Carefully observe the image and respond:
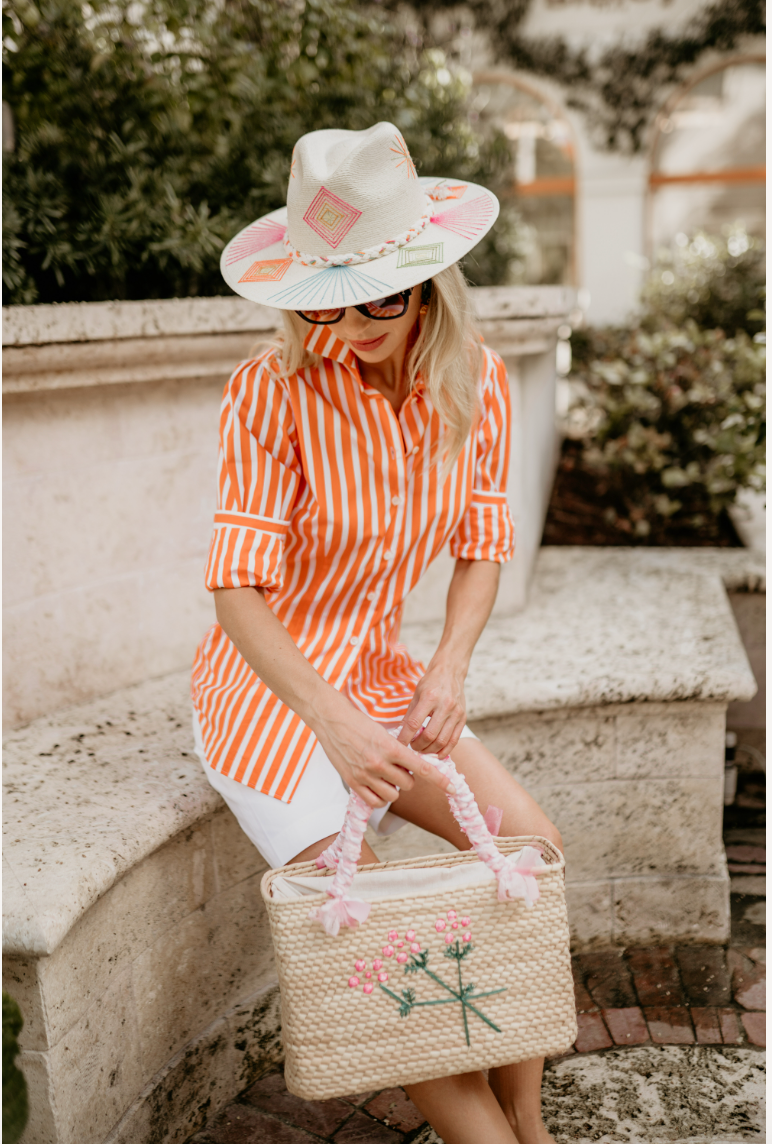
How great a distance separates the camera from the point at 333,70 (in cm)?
328

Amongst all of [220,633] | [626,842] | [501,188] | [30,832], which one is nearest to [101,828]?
[30,832]

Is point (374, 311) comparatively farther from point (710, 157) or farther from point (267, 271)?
point (710, 157)

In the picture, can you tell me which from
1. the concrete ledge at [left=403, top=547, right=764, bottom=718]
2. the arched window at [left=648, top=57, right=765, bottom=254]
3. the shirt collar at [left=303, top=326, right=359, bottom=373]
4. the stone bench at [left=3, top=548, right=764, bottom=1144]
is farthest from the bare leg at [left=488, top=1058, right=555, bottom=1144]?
the arched window at [left=648, top=57, right=765, bottom=254]

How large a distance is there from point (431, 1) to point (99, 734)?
11040 mm

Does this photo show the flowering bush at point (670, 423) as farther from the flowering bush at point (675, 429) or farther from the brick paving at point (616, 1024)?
the brick paving at point (616, 1024)

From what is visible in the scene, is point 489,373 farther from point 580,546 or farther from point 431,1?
point 431,1

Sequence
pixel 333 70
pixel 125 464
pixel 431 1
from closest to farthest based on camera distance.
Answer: pixel 125 464 → pixel 333 70 → pixel 431 1

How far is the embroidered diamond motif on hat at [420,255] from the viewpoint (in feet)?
4.78

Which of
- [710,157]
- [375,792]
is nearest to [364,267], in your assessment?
[375,792]

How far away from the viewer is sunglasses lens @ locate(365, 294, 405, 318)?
1.49 metres

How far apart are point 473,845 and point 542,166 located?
469 inches

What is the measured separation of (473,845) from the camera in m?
1.44

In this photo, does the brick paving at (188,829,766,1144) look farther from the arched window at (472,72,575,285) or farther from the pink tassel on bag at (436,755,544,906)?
the arched window at (472,72,575,285)

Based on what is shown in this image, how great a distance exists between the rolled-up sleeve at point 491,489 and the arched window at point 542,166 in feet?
34.1
